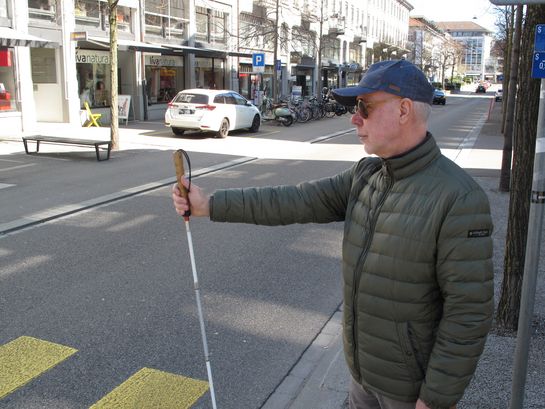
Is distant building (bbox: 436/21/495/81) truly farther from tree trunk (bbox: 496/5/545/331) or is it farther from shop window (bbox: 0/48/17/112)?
tree trunk (bbox: 496/5/545/331)

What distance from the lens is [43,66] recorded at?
22.2 metres

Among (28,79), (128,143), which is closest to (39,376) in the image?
(128,143)

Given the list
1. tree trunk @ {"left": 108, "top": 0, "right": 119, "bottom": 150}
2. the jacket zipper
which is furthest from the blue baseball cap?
tree trunk @ {"left": 108, "top": 0, "right": 119, "bottom": 150}

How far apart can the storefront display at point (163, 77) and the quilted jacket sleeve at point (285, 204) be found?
2610 centimetres

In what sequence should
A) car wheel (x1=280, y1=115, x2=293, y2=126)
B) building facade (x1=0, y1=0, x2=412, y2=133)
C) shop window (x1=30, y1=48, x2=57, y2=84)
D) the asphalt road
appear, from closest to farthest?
the asphalt road < building facade (x1=0, y1=0, x2=412, y2=133) < shop window (x1=30, y1=48, x2=57, y2=84) < car wheel (x1=280, y1=115, x2=293, y2=126)

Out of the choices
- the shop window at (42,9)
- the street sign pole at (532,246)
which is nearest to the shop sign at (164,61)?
the shop window at (42,9)

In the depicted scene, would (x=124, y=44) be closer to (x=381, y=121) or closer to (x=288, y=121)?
(x=288, y=121)

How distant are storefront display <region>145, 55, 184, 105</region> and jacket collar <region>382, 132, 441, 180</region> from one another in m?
26.7

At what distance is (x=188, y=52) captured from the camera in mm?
27531

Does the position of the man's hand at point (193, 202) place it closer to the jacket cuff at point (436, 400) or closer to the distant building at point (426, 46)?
the jacket cuff at point (436, 400)

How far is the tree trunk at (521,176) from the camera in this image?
411 centimetres

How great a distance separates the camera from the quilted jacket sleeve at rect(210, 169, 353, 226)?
98.8 inches

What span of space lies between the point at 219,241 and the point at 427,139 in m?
5.46

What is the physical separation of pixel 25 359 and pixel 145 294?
1449 millimetres
